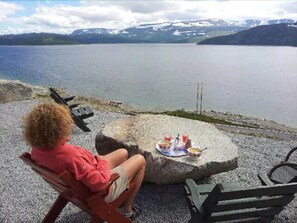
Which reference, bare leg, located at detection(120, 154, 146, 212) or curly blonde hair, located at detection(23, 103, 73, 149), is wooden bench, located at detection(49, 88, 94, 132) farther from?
curly blonde hair, located at detection(23, 103, 73, 149)

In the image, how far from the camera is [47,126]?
360cm

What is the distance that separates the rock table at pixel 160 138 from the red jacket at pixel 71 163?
2.06 metres

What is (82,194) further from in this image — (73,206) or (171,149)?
(171,149)

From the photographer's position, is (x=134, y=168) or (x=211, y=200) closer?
(x=211, y=200)

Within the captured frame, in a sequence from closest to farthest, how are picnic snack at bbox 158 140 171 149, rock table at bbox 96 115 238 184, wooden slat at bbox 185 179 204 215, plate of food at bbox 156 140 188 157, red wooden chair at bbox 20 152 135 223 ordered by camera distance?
red wooden chair at bbox 20 152 135 223
wooden slat at bbox 185 179 204 215
rock table at bbox 96 115 238 184
plate of food at bbox 156 140 188 157
picnic snack at bbox 158 140 171 149

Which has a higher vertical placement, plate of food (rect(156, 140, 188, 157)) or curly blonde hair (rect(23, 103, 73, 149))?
curly blonde hair (rect(23, 103, 73, 149))

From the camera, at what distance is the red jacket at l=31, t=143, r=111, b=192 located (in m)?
3.80

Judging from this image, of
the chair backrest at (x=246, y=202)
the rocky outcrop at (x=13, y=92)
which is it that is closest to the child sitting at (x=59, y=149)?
the chair backrest at (x=246, y=202)

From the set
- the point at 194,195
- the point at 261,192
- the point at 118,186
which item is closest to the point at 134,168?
the point at 118,186

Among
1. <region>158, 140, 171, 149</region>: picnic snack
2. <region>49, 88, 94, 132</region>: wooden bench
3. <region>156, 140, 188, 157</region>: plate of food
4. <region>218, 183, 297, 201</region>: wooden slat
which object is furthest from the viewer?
<region>49, 88, 94, 132</region>: wooden bench

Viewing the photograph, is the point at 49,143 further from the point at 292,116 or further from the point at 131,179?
the point at 292,116

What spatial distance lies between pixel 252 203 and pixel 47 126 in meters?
2.46

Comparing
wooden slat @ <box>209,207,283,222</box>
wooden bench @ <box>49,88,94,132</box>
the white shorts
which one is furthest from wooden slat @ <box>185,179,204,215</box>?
wooden bench @ <box>49,88,94,132</box>

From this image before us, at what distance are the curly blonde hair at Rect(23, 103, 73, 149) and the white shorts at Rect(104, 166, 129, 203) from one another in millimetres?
1017
